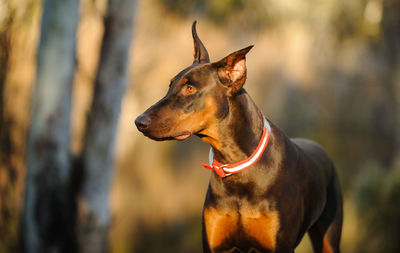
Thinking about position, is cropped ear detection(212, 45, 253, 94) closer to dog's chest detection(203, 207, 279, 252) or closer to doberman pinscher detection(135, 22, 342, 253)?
doberman pinscher detection(135, 22, 342, 253)

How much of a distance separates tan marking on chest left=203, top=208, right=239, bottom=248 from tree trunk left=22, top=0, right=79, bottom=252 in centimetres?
293

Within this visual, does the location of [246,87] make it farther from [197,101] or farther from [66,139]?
[197,101]

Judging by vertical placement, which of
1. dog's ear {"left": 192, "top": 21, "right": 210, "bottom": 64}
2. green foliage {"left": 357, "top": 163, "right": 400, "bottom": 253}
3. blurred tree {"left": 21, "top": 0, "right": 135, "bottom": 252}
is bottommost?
green foliage {"left": 357, "top": 163, "right": 400, "bottom": 253}

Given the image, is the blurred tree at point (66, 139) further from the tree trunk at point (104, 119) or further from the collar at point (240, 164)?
the collar at point (240, 164)

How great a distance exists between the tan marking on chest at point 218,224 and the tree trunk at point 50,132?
2929 millimetres

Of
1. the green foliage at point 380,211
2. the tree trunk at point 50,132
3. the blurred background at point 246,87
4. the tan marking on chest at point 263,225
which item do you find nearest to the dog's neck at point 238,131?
the tan marking on chest at point 263,225

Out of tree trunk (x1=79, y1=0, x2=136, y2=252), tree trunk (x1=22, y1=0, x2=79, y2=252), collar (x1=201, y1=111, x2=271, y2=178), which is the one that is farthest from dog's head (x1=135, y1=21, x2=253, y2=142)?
tree trunk (x1=79, y1=0, x2=136, y2=252)

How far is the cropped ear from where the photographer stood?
8.42 ft

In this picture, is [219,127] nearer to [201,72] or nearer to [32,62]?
[201,72]

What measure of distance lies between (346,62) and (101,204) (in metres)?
10.3

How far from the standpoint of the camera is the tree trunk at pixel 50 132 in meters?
5.05

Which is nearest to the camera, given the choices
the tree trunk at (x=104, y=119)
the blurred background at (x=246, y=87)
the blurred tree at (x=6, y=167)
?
the tree trunk at (x=104, y=119)

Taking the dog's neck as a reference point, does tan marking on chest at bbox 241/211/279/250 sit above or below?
below

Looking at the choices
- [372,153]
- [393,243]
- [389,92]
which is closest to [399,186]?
[393,243]
